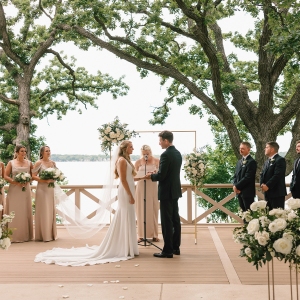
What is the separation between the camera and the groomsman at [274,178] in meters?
7.88

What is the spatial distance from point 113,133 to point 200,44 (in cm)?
714

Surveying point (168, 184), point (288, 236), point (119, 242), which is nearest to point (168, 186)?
point (168, 184)

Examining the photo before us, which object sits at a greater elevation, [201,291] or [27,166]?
[27,166]

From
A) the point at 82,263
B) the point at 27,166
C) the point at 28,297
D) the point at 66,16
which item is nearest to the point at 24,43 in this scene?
the point at 66,16

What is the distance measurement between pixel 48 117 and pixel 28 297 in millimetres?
14834

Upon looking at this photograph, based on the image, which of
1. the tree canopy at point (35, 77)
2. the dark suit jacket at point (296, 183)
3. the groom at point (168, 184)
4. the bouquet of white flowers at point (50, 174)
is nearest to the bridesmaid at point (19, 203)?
the bouquet of white flowers at point (50, 174)

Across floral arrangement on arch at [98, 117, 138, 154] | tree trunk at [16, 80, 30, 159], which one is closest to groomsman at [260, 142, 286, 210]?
floral arrangement on arch at [98, 117, 138, 154]

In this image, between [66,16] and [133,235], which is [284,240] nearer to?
[133,235]

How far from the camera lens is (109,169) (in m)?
7.65

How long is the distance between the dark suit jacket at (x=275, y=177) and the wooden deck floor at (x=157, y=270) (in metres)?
1.11

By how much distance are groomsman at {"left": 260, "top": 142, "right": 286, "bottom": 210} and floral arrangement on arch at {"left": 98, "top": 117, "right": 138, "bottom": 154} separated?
2.26m

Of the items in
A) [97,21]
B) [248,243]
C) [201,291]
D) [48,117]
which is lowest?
[201,291]

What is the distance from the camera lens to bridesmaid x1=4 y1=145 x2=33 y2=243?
862cm

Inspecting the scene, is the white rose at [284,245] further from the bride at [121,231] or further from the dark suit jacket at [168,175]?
the bride at [121,231]
